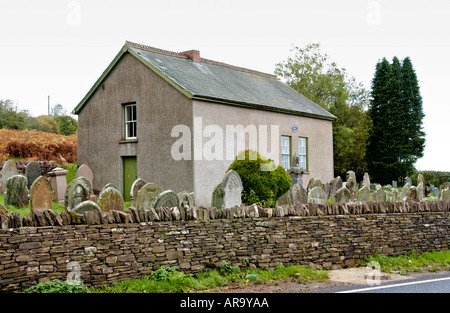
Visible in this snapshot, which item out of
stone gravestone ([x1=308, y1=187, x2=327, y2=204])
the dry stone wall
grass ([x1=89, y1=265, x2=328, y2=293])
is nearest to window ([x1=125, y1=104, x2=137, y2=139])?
stone gravestone ([x1=308, y1=187, x2=327, y2=204])

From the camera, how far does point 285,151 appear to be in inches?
962

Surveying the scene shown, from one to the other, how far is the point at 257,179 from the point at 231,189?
6.08 feet

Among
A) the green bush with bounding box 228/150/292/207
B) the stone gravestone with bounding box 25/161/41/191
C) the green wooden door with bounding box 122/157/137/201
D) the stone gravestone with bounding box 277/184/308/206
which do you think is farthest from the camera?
the green wooden door with bounding box 122/157/137/201

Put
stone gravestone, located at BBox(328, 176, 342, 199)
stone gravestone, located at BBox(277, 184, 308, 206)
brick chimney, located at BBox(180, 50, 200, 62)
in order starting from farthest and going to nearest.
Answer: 1. brick chimney, located at BBox(180, 50, 200, 62)
2. stone gravestone, located at BBox(328, 176, 342, 199)
3. stone gravestone, located at BBox(277, 184, 308, 206)

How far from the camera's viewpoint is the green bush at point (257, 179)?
52.8 feet

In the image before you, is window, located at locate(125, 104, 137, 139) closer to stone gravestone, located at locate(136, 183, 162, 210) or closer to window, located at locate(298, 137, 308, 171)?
stone gravestone, located at locate(136, 183, 162, 210)

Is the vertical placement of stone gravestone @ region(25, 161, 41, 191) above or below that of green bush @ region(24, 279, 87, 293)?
above

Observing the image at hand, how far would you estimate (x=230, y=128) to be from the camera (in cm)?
2073

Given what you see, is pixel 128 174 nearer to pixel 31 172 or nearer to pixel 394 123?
pixel 31 172

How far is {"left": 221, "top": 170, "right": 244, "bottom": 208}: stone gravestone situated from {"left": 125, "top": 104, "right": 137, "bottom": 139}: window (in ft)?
26.5

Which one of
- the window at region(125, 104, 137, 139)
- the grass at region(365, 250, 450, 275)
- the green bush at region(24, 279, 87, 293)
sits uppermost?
the window at region(125, 104, 137, 139)

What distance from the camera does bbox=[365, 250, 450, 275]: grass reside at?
10949 mm

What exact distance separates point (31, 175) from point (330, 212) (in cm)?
1215
